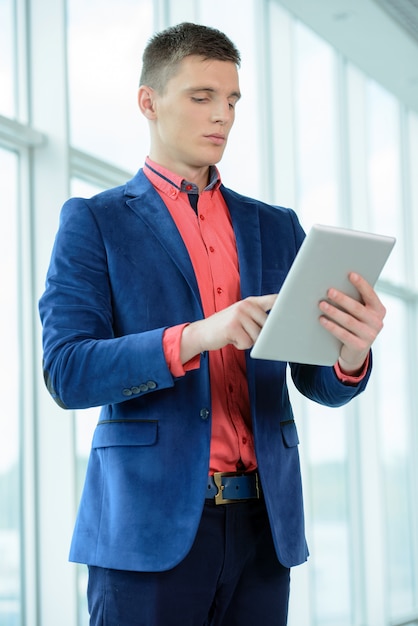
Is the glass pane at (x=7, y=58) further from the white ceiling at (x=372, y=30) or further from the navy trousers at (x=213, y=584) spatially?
the white ceiling at (x=372, y=30)

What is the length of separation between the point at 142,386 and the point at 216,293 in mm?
260

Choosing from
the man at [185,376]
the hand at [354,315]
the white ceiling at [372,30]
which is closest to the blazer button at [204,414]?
the man at [185,376]

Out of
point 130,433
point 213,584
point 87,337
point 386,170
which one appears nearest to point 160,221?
point 87,337

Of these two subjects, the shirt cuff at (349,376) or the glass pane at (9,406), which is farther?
the glass pane at (9,406)

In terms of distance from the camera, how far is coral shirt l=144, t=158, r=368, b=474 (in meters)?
1.45

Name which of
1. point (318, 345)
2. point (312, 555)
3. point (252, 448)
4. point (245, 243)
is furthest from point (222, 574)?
point (312, 555)

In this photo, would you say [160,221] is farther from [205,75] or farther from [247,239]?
[205,75]

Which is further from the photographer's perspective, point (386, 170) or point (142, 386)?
point (386, 170)

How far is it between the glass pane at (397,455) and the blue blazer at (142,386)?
5.16 metres

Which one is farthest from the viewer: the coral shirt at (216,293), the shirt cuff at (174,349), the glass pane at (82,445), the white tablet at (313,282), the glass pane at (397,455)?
the glass pane at (397,455)

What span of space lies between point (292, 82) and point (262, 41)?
11.9 inches

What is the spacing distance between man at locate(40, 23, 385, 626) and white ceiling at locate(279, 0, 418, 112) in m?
4.23

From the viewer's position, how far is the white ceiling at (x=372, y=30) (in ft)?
18.4

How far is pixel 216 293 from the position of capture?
155 cm
